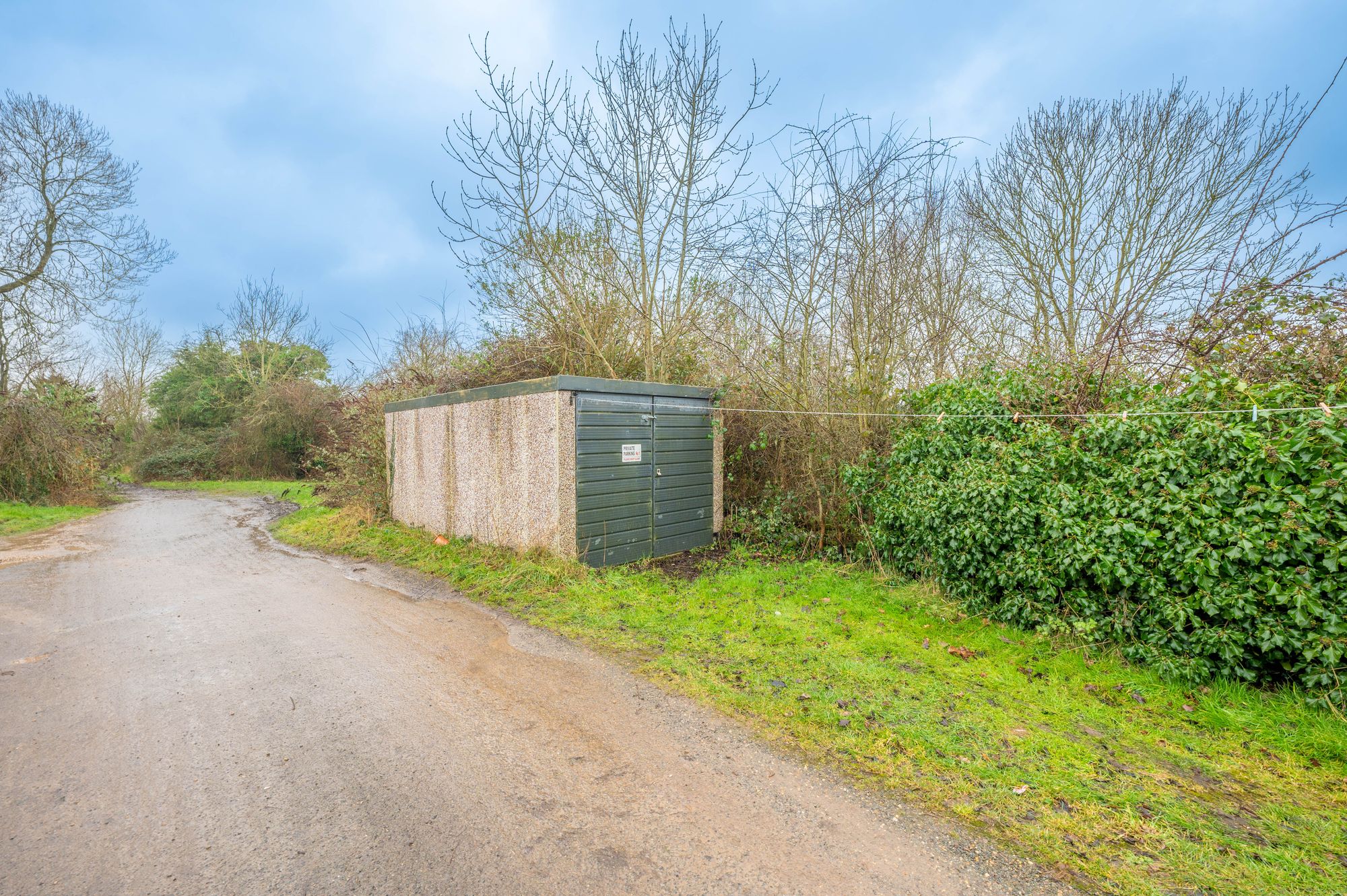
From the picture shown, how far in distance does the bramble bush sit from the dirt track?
250 cm

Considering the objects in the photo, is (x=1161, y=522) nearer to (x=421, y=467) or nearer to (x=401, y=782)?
(x=401, y=782)

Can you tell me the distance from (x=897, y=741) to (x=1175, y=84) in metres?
11.7

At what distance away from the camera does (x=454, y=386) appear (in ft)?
33.1

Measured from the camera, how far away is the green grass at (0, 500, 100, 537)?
453 inches

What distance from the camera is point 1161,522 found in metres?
3.83

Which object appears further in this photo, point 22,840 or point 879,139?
point 879,139

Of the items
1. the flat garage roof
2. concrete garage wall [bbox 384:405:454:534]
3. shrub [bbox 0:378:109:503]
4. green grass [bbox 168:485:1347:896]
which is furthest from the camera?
shrub [bbox 0:378:109:503]

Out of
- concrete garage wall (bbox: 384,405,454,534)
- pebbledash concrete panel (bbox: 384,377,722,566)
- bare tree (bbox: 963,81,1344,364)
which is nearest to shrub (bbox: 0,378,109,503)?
concrete garage wall (bbox: 384,405,454,534)

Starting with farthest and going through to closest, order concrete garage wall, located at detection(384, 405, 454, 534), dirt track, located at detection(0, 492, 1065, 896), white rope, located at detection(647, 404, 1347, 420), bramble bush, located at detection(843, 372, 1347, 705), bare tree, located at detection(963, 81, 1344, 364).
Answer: concrete garage wall, located at detection(384, 405, 454, 534)
bare tree, located at detection(963, 81, 1344, 364)
white rope, located at detection(647, 404, 1347, 420)
bramble bush, located at detection(843, 372, 1347, 705)
dirt track, located at detection(0, 492, 1065, 896)

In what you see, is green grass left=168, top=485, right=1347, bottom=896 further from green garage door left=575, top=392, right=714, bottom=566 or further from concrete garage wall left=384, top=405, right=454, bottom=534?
concrete garage wall left=384, top=405, right=454, bottom=534

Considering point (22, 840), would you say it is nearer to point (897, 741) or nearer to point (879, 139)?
point (897, 741)

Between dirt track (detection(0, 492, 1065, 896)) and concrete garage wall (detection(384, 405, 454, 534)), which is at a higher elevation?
concrete garage wall (detection(384, 405, 454, 534))

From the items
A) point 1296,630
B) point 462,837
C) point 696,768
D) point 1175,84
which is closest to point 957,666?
point 1296,630

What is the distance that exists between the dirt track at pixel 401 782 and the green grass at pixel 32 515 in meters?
9.53
